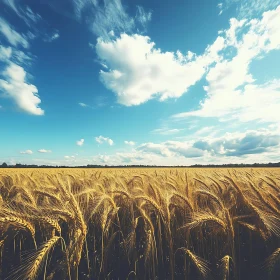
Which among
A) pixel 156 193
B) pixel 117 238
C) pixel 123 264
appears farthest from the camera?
pixel 117 238

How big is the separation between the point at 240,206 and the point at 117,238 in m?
1.95

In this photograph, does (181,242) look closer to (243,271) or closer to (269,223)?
(243,271)

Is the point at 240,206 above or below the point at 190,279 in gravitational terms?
above

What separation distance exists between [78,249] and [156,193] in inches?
50.9

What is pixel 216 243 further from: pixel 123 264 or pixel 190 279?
pixel 123 264

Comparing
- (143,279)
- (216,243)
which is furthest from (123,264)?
(216,243)

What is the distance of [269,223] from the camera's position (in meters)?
2.15

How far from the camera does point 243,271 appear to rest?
7.86 ft

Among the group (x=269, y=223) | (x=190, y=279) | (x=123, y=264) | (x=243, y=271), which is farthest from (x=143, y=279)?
(x=269, y=223)

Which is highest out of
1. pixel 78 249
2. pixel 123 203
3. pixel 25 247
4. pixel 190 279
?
pixel 123 203

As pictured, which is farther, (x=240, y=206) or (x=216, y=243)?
(x=240, y=206)

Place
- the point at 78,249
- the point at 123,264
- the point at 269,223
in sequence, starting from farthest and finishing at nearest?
the point at 123,264
the point at 269,223
the point at 78,249

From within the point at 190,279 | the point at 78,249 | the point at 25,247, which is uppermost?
the point at 78,249

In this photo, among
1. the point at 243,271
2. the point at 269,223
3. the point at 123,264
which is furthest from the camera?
the point at 123,264
